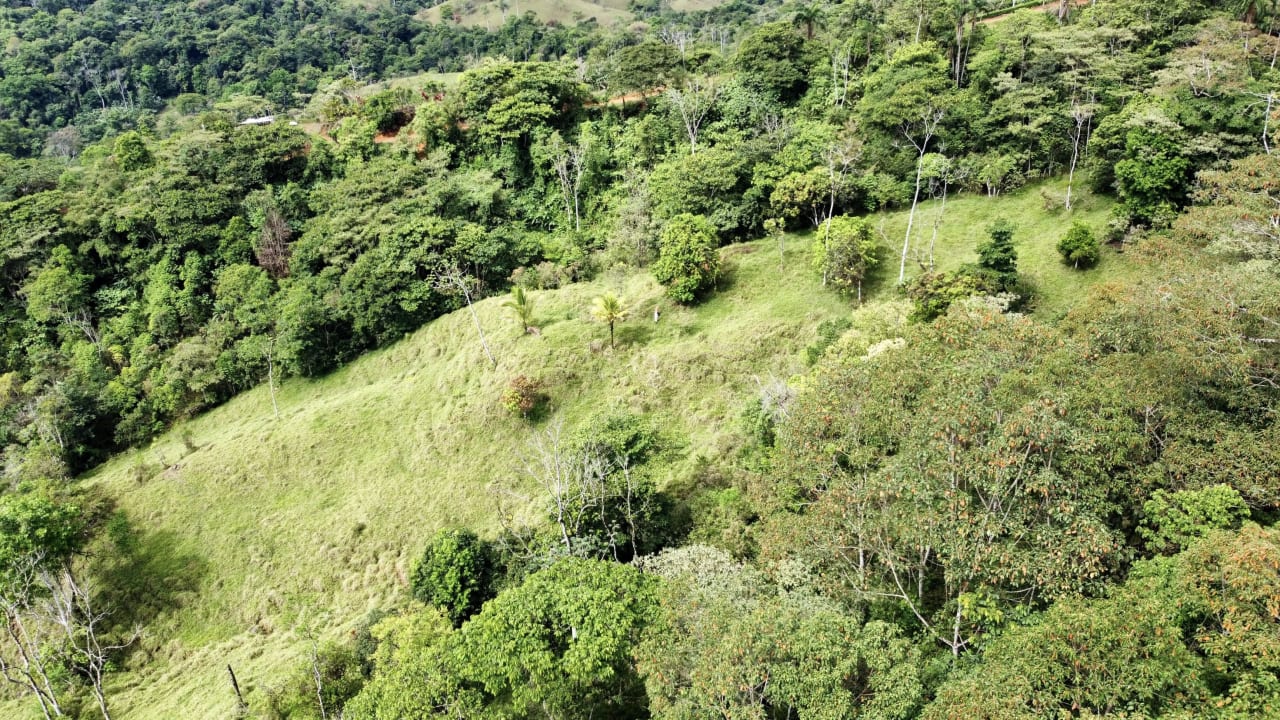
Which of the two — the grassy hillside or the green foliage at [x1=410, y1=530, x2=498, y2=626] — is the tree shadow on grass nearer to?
the grassy hillside

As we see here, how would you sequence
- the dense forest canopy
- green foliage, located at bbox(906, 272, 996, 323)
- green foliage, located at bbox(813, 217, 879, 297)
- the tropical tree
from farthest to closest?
the tropical tree → green foliage, located at bbox(813, 217, 879, 297) → green foliage, located at bbox(906, 272, 996, 323) → the dense forest canopy

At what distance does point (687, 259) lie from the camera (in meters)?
34.1

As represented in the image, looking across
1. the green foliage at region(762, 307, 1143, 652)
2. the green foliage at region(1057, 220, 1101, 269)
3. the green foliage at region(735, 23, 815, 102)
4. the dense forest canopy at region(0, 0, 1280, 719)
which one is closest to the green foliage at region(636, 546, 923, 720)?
the dense forest canopy at region(0, 0, 1280, 719)

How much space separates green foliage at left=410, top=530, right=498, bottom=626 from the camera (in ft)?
76.5

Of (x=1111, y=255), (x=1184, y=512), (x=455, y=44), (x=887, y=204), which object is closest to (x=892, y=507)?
(x=1184, y=512)

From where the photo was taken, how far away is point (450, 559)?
2375 centimetres

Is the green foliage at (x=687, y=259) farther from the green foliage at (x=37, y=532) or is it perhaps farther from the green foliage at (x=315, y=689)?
the green foliage at (x=37, y=532)

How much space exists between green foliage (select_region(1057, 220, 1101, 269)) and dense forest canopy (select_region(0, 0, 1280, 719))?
0.23 m

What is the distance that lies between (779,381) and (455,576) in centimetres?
1447

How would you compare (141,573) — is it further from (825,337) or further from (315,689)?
(825,337)

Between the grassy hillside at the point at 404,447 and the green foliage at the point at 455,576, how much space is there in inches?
127

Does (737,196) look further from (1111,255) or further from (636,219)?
(1111,255)

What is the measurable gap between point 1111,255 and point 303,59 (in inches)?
4049

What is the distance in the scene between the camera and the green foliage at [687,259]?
34094 millimetres
